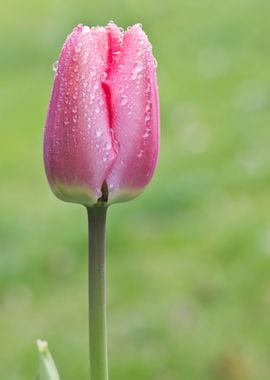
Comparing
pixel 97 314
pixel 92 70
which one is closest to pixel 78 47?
pixel 92 70

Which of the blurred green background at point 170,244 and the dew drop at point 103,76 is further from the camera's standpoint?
the blurred green background at point 170,244

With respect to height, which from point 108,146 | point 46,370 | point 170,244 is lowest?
point 46,370

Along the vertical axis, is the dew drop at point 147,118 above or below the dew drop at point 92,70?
below

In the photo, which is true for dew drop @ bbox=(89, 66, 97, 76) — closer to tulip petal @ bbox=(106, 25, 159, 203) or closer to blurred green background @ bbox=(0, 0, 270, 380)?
tulip petal @ bbox=(106, 25, 159, 203)

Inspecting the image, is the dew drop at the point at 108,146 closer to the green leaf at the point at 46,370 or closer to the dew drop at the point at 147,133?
the dew drop at the point at 147,133

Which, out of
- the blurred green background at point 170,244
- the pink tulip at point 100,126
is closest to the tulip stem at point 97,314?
the pink tulip at point 100,126

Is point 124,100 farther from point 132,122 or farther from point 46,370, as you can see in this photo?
point 46,370

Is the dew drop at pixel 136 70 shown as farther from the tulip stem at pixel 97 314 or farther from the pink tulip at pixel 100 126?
the tulip stem at pixel 97 314

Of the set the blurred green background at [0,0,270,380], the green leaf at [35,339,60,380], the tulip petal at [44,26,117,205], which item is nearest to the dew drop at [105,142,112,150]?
the tulip petal at [44,26,117,205]

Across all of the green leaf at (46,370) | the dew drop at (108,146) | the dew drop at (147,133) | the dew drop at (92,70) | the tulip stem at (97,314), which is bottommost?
the green leaf at (46,370)
